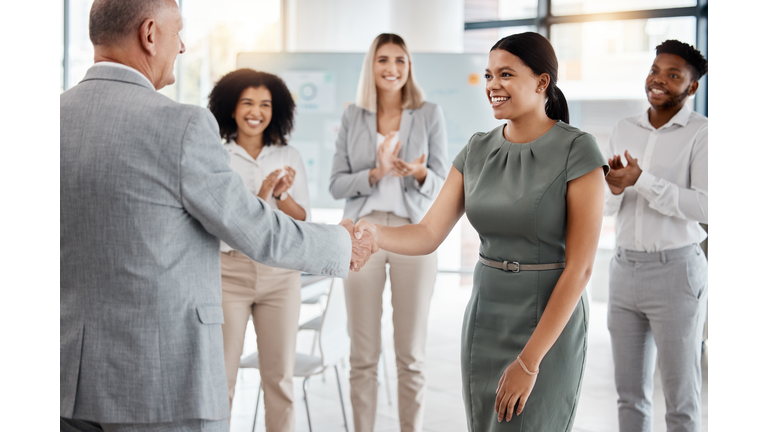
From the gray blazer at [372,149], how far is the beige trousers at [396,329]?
0.30 metres

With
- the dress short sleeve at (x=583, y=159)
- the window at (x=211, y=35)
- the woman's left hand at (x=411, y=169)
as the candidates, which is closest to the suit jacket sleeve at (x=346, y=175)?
the woman's left hand at (x=411, y=169)

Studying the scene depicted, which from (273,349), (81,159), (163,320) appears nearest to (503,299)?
(163,320)

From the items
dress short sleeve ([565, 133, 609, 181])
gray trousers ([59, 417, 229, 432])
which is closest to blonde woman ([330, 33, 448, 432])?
dress short sleeve ([565, 133, 609, 181])

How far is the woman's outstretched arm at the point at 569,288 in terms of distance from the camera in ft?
4.92

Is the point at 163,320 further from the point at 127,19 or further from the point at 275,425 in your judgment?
the point at 275,425

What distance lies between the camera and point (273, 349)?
257 centimetres

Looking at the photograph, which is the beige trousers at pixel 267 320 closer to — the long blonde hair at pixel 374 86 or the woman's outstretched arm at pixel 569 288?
the long blonde hair at pixel 374 86

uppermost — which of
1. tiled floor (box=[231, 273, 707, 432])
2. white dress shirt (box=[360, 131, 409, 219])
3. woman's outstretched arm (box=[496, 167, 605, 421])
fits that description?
white dress shirt (box=[360, 131, 409, 219])

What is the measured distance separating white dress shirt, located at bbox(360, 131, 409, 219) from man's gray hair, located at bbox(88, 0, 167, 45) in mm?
1556

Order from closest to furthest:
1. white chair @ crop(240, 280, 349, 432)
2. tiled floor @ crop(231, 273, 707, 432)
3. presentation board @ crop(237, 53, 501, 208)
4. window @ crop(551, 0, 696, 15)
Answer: white chair @ crop(240, 280, 349, 432) → tiled floor @ crop(231, 273, 707, 432) → presentation board @ crop(237, 53, 501, 208) → window @ crop(551, 0, 696, 15)

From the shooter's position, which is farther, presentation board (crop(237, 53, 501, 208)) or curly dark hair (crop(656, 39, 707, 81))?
presentation board (crop(237, 53, 501, 208))

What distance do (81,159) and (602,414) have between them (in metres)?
3.28

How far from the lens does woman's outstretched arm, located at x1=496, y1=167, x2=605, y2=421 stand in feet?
4.92

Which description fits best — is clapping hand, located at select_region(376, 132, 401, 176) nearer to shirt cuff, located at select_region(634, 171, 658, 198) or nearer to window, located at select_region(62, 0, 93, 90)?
shirt cuff, located at select_region(634, 171, 658, 198)
